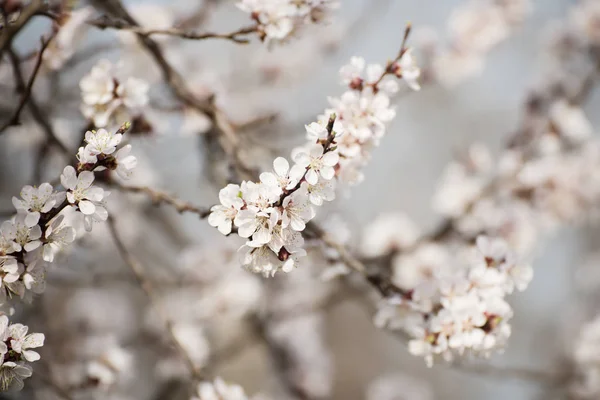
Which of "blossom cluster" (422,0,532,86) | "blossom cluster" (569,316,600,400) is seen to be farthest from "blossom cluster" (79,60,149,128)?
"blossom cluster" (569,316,600,400)

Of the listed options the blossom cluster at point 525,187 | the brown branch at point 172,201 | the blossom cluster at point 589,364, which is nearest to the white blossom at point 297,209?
the brown branch at point 172,201

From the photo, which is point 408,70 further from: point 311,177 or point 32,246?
point 32,246

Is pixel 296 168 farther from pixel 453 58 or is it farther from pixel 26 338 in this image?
pixel 453 58

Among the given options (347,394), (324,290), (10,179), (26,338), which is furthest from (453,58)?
(347,394)

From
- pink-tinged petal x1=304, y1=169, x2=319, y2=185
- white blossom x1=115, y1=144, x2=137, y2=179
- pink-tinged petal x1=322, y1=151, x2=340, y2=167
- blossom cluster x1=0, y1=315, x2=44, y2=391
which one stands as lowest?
blossom cluster x1=0, y1=315, x2=44, y2=391

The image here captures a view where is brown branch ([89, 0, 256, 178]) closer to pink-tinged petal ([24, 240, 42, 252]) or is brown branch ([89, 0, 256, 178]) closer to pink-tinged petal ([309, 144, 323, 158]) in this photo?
pink-tinged petal ([309, 144, 323, 158])

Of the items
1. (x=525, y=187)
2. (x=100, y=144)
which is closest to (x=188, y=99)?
(x=100, y=144)
